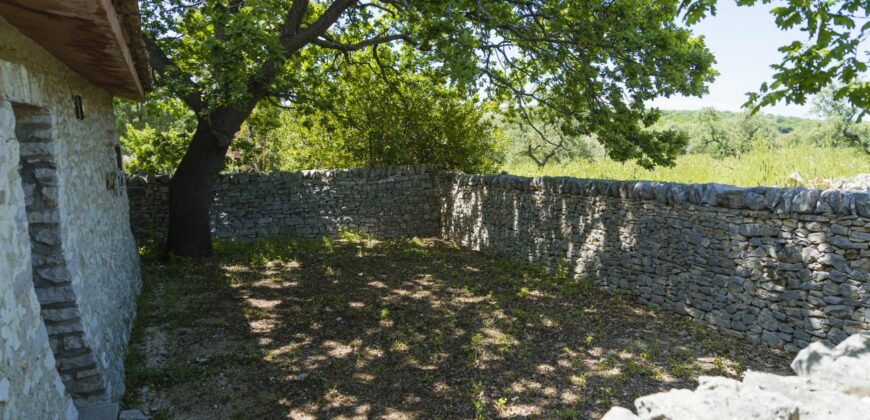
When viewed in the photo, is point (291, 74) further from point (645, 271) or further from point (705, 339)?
point (705, 339)

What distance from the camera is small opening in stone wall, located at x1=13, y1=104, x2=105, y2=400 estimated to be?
3584mm

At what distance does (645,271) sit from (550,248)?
218 centimetres

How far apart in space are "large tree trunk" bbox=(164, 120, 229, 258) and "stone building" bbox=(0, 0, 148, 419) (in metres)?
4.34

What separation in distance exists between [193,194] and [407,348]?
6779 millimetres

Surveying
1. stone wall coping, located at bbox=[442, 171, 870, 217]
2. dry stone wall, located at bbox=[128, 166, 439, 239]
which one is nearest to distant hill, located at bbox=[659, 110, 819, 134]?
dry stone wall, located at bbox=[128, 166, 439, 239]

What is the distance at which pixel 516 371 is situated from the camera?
525 cm

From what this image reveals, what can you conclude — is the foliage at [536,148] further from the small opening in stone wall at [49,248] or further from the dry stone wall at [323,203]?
the small opening in stone wall at [49,248]

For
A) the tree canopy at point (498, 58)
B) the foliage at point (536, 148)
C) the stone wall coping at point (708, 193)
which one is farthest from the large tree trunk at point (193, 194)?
the foliage at point (536, 148)

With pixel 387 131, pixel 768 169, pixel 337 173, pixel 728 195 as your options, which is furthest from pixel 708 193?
pixel 337 173

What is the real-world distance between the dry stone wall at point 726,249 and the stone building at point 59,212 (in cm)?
618

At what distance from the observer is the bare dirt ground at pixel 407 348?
15.4ft

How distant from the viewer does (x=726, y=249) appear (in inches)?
240

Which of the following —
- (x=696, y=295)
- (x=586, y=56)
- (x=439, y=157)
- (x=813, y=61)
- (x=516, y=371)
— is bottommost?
(x=516, y=371)

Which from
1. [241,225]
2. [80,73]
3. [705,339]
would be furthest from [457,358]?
[241,225]
